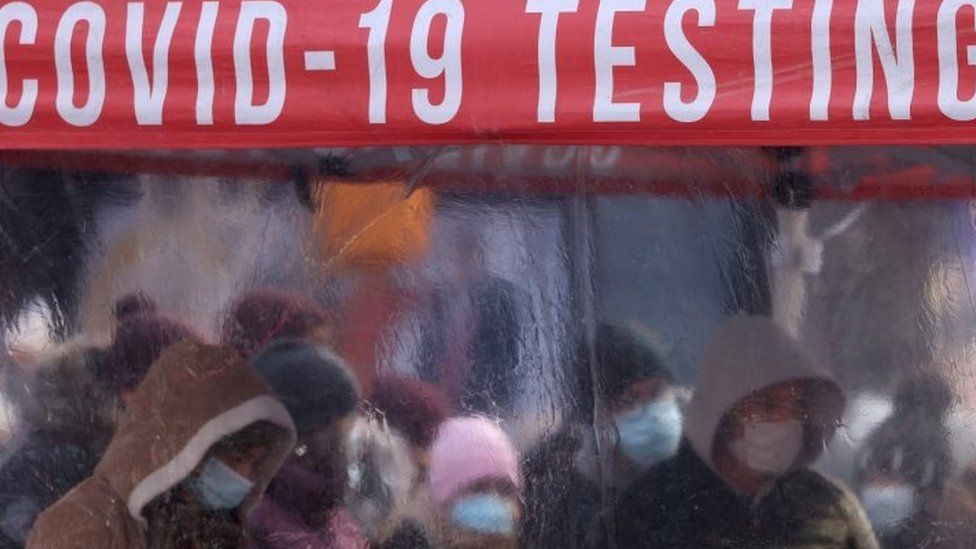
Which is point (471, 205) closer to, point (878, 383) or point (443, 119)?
point (443, 119)

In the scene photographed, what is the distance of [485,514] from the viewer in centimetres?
321

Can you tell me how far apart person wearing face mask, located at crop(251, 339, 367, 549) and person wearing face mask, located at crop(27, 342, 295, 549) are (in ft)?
0.11

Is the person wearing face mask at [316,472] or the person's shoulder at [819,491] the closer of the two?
the person's shoulder at [819,491]

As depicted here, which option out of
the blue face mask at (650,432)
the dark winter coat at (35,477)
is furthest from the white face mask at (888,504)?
the dark winter coat at (35,477)

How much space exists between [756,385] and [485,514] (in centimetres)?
61

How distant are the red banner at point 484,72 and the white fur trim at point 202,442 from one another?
596 mm

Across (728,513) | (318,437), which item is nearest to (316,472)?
(318,437)

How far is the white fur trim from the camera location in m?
3.25

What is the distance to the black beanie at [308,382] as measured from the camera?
327 cm

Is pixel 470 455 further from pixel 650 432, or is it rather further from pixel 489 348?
pixel 650 432

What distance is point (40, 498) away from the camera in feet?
11.0

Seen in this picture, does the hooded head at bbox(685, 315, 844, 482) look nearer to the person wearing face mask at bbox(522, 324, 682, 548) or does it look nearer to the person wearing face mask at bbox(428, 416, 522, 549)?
the person wearing face mask at bbox(522, 324, 682, 548)

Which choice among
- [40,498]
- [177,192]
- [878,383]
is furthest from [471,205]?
[40,498]

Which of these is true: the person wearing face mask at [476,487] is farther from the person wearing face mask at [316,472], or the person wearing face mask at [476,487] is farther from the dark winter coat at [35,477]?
the dark winter coat at [35,477]
